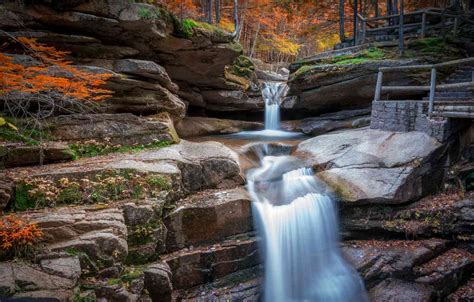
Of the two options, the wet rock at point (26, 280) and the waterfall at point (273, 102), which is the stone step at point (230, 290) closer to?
the wet rock at point (26, 280)

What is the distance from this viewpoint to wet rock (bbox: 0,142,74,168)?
6.81m

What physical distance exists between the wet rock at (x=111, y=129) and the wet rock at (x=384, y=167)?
4898 millimetres

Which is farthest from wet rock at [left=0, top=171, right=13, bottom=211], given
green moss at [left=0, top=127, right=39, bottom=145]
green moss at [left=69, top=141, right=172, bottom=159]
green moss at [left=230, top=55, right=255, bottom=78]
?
green moss at [left=230, top=55, right=255, bottom=78]

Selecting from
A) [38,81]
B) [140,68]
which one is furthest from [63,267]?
[140,68]

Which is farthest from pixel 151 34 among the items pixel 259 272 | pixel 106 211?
pixel 259 272

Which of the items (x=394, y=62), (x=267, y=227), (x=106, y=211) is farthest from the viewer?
(x=394, y=62)

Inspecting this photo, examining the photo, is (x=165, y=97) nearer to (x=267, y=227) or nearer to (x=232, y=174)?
(x=232, y=174)

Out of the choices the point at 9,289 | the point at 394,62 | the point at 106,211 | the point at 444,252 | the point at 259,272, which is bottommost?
the point at 259,272

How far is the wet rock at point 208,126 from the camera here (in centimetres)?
1348

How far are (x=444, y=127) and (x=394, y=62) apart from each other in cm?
471

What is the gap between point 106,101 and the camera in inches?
375

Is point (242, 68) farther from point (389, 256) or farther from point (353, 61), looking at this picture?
point (389, 256)

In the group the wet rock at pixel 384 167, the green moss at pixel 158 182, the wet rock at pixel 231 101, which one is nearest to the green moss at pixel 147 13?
the green moss at pixel 158 182

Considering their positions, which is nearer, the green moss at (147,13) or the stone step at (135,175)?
the stone step at (135,175)
